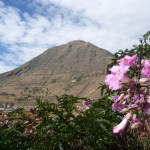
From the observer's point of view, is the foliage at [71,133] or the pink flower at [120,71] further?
the foliage at [71,133]

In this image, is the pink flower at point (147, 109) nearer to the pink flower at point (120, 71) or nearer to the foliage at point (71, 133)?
the pink flower at point (120, 71)

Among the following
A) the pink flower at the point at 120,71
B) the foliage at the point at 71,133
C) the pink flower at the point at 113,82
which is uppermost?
the pink flower at the point at 120,71

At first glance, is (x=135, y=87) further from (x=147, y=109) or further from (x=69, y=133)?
(x=69, y=133)

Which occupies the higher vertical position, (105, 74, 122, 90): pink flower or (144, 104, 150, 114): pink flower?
(105, 74, 122, 90): pink flower

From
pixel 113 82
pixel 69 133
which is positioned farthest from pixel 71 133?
pixel 113 82

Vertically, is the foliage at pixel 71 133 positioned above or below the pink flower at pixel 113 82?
below

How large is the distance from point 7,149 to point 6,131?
0.64 ft

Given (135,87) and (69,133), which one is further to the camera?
(69,133)

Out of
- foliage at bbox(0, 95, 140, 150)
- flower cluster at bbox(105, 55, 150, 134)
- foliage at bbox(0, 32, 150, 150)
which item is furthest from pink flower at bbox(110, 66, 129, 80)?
foliage at bbox(0, 95, 140, 150)

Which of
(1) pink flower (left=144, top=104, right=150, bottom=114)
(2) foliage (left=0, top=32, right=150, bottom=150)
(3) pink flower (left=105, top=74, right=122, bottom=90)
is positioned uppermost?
(3) pink flower (left=105, top=74, right=122, bottom=90)

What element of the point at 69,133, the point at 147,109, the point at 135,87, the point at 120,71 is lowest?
the point at 69,133

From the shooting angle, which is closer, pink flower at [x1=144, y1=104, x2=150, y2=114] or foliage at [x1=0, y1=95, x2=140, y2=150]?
pink flower at [x1=144, y1=104, x2=150, y2=114]

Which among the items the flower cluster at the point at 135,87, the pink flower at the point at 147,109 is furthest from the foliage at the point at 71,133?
the pink flower at the point at 147,109

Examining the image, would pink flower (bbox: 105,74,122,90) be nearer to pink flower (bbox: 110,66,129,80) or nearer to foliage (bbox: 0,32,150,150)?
pink flower (bbox: 110,66,129,80)
